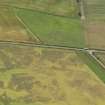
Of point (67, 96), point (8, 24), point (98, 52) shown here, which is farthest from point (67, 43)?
point (67, 96)

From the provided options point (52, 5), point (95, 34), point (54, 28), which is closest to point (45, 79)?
point (54, 28)

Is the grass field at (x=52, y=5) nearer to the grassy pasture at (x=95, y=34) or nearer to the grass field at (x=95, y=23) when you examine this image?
the grass field at (x=95, y=23)

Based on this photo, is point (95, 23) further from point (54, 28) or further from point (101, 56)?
point (101, 56)

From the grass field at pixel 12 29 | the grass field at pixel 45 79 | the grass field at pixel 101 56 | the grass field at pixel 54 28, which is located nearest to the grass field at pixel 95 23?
the grass field at pixel 54 28

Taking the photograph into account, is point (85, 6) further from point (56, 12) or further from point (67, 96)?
point (67, 96)

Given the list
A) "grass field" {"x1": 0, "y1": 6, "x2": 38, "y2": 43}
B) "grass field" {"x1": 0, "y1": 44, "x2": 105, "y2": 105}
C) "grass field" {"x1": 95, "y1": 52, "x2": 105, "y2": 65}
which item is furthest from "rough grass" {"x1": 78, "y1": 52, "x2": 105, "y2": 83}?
"grass field" {"x1": 0, "y1": 6, "x2": 38, "y2": 43}

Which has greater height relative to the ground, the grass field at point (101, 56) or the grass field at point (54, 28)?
the grass field at point (54, 28)

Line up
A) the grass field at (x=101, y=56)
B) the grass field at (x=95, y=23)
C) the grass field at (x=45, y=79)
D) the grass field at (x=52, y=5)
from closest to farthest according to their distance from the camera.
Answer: the grass field at (x=45, y=79) < the grass field at (x=101, y=56) < the grass field at (x=95, y=23) < the grass field at (x=52, y=5)
